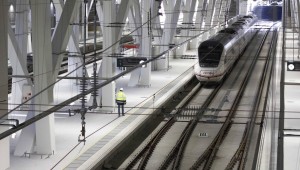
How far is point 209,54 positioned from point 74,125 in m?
13.0

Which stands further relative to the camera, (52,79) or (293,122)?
(293,122)

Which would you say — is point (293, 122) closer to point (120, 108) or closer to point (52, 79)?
point (120, 108)

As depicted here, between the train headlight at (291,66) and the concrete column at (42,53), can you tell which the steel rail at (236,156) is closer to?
the train headlight at (291,66)

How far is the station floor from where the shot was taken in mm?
21212

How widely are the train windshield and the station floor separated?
302cm

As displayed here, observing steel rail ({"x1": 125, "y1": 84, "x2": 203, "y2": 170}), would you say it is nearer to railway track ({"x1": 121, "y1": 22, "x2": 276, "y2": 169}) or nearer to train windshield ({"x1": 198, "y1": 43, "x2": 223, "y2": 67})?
railway track ({"x1": 121, "y1": 22, "x2": 276, "y2": 169})

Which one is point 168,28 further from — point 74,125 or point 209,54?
point 74,125

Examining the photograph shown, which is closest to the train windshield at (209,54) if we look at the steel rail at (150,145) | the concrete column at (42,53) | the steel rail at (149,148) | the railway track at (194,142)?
the railway track at (194,142)

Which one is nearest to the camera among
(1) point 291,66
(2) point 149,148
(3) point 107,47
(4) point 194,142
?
(2) point 149,148

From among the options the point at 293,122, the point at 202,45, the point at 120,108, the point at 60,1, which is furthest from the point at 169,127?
the point at 202,45

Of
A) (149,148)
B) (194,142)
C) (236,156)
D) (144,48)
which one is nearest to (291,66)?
(194,142)

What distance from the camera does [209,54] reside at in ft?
124

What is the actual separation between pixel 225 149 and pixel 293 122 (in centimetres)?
426

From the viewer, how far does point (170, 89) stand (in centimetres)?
3750
